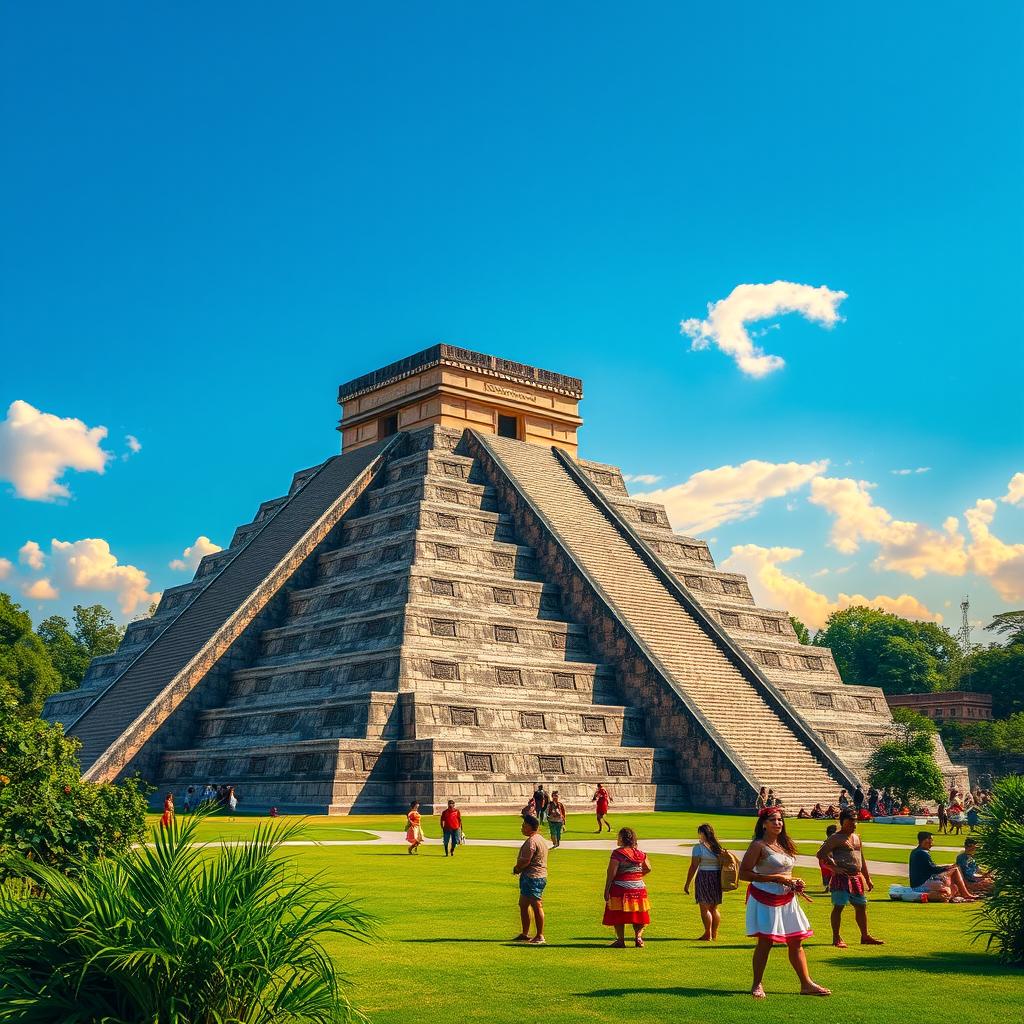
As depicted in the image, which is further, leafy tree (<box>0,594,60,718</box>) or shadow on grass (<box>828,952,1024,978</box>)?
leafy tree (<box>0,594,60,718</box>)

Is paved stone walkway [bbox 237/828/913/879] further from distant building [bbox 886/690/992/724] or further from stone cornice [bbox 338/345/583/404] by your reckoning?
distant building [bbox 886/690/992/724]

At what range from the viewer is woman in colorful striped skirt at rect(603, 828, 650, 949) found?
11.5m

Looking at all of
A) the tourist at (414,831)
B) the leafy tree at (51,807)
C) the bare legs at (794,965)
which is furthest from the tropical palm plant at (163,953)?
the tourist at (414,831)

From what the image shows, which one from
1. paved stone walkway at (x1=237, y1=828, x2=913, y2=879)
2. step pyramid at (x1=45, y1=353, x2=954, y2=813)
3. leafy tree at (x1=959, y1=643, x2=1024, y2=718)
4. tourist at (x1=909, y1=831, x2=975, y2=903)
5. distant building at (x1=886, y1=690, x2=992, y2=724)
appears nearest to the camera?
tourist at (x1=909, y1=831, x2=975, y2=903)

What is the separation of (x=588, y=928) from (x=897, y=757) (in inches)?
1021

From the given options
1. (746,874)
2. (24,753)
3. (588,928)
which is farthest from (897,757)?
(24,753)

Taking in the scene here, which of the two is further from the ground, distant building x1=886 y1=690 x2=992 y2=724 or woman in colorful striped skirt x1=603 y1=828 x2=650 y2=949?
distant building x1=886 y1=690 x2=992 y2=724

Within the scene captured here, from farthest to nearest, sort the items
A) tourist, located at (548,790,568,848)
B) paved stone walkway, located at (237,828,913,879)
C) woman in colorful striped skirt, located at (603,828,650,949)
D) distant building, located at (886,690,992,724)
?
distant building, located at (886,690,992,724) < tourist, located at (548,790,568,848) < paved stone walkway, located at (237,828,913,879) < woman in colorful striped skirt, located at (603,828,650,949)

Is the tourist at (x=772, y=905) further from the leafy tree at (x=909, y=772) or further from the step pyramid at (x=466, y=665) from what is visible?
the leafy tree at (x=909, y=772)

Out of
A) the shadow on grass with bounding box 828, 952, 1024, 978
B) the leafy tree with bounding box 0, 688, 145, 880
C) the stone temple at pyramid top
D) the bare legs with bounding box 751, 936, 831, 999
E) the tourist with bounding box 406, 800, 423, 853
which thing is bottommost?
the tourist with bounding box 406, 800, 423, 853

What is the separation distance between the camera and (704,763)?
35250 millimetres

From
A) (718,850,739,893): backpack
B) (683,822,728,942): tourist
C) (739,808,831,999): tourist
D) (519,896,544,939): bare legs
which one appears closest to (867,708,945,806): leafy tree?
(683,822,728,942): tourist

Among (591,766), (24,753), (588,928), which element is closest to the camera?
(24,753)

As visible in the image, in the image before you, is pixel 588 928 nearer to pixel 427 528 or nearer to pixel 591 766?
pixel 591 766
